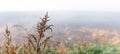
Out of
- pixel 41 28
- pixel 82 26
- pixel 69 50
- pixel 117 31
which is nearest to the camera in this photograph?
pixel 41 28

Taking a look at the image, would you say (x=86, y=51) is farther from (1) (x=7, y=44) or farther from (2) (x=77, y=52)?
(1) (x=7, y=44)

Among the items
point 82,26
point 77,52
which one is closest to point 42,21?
point 77,52

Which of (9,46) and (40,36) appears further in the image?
(9,46)

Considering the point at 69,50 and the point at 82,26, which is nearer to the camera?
the point at 69,50

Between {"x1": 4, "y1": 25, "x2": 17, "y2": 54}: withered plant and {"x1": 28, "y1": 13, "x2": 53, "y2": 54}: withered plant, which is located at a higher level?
{"x1": 28, "y1": 13, "x2": 53, "y2": 54}: withered plant

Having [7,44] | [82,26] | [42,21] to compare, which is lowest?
[82,26]

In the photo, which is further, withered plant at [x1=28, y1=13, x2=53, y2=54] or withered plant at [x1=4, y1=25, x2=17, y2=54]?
withered plant at [x1=4, y1=25, x2=17, y2=54]

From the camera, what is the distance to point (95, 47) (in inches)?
375

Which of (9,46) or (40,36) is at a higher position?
(40,36)

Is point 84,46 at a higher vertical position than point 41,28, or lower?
lower

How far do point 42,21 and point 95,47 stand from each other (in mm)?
5905

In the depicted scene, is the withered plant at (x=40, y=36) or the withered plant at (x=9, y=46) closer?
the withered plant at (x=40, y=36)

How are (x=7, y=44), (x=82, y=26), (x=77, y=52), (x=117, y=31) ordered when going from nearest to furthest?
1. (x=7, y=44)
2. (x=77, y=52)
3. (x=117, y=31)
4. (x=82, y=26)

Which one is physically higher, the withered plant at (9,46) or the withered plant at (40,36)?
the withered plant at (40,36)
